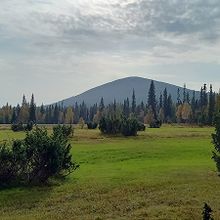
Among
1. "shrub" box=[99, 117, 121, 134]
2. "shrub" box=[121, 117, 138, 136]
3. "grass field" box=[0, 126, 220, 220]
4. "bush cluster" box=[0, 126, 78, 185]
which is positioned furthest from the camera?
"shrub" box=[99, 117, 121, 134]

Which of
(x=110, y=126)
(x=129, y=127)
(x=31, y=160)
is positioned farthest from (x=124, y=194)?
(x=110, y=126)

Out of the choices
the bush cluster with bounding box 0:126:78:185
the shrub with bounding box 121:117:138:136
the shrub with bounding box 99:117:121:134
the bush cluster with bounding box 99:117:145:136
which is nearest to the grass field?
the bush cluster with bounding box 0:126:78:185

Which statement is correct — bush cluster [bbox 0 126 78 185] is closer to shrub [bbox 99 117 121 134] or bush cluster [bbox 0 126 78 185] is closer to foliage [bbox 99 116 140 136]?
foliage [bbox 99 116 140 136]

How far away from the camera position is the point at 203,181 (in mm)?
31281

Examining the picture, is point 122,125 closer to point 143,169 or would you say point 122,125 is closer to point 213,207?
point 143,169

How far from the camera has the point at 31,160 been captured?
109 ft

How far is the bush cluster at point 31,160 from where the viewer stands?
32219mm

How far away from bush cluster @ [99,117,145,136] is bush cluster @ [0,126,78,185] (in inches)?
1802

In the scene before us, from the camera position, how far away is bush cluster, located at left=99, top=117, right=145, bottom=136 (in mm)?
78625

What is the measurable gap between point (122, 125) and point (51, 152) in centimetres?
4795

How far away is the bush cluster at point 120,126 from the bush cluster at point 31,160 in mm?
45769

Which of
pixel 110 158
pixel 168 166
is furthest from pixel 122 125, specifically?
pixel 168 166

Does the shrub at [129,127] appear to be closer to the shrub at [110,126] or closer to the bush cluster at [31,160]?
the shrub at [110,126]

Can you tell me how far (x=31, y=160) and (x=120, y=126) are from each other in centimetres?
4899
